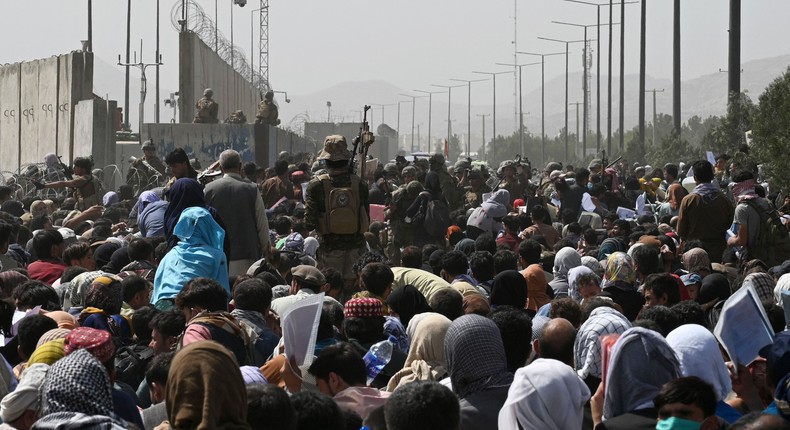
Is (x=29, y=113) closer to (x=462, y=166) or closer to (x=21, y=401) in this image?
(x=462, y=166)

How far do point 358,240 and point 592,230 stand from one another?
280 centimetres

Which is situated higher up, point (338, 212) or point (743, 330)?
point (338, 212)

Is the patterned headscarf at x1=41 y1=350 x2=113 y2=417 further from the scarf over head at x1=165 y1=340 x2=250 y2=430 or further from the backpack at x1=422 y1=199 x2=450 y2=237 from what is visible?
the backpack at x1=422 y1=199 x2=450 y2=237

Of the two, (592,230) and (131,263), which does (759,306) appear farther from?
(592,230)

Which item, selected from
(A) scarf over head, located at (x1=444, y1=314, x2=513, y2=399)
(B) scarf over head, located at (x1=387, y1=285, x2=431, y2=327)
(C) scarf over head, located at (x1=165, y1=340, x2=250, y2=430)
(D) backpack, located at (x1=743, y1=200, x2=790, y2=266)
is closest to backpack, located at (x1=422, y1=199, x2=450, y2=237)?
(D) backpack, located at (x1=743, y1=200, x2=790, y2=266)

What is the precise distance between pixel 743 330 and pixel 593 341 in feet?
2.42

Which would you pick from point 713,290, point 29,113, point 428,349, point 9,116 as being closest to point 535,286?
point 713,290

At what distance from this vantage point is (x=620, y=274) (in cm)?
962

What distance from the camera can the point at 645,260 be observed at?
10289mm

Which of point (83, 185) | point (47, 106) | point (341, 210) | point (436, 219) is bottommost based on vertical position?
point (436, 219)

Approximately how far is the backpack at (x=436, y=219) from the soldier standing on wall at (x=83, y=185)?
3734 mm

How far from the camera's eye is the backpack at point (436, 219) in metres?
15.0

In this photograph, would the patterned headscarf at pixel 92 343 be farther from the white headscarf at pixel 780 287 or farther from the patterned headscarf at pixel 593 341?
the white headscarf at pixel 780 287

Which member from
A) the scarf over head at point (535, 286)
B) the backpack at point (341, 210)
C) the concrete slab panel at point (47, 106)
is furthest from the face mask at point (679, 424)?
the concrete slab panel at point (47, 106)
